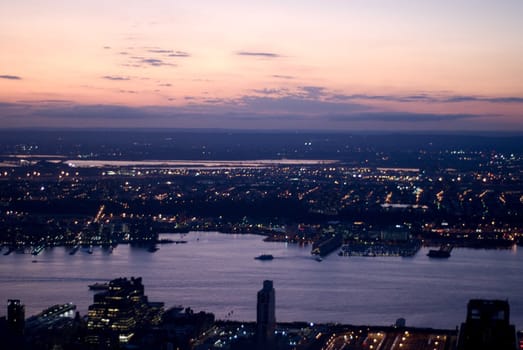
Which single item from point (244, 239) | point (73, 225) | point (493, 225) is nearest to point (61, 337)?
point (244, 239)

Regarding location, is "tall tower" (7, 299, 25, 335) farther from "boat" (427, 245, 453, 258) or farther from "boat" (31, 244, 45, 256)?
"boat" (427, 245, 453, 258)

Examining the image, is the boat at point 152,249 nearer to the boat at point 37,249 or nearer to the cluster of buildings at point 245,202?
the cluster of buildings at point 245,202

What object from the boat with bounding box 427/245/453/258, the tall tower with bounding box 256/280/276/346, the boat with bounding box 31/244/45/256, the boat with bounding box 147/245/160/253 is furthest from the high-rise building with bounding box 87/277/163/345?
the boat with bounding box 427/245/453/258

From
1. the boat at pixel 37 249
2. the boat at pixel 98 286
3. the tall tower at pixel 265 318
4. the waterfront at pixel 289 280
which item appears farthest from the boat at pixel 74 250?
the tall tower at pixel 265 318

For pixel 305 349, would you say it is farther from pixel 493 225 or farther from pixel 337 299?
pixel 493 225

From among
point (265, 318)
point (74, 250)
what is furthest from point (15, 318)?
point (74, 250)
